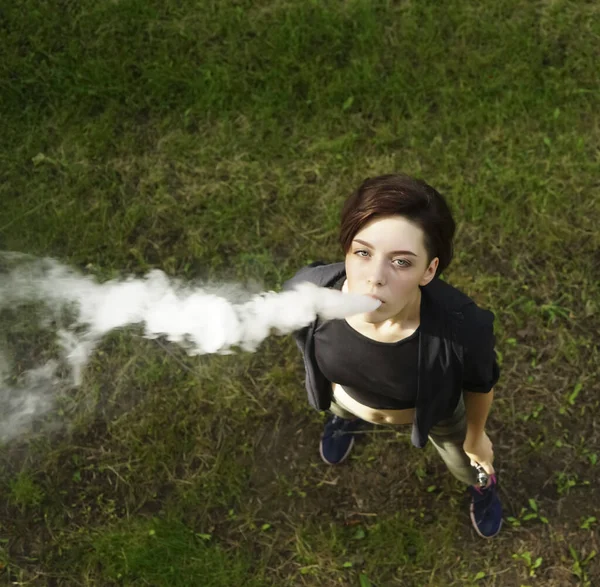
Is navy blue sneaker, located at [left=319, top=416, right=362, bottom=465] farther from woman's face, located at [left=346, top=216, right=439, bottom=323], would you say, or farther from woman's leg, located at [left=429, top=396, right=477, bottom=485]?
woman's face, located at [left=346, top=216, right=439, bottom=323]

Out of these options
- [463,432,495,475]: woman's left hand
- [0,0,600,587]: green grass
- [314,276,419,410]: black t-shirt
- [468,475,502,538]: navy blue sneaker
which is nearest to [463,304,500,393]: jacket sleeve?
[314,276,419,410]: black t-shirt

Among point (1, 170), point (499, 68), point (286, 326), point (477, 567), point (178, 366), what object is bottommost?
point (477, 567)

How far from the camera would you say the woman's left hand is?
2768 mm

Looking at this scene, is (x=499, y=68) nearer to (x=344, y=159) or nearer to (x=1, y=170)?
(x=344, y=159)

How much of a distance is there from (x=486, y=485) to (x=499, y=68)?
2689 mm

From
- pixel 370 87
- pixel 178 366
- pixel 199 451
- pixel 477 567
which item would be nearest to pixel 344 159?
pixel 370 87

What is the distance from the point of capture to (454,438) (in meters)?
2.75

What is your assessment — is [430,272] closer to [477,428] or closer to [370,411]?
[370,411]

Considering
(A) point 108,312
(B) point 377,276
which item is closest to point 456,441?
(B) point 377,276

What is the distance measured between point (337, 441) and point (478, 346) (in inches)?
61.5

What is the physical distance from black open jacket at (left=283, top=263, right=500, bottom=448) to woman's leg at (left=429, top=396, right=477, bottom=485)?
7.0 inches

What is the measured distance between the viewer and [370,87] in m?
4.34

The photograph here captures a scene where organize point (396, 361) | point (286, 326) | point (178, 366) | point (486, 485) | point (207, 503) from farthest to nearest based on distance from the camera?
1. point (178, 366)
2. point (207, 503)
3. point (486, 485)
4. point (286, 326)
5. point (396, 361)

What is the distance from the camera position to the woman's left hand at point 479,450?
277 centimetres
